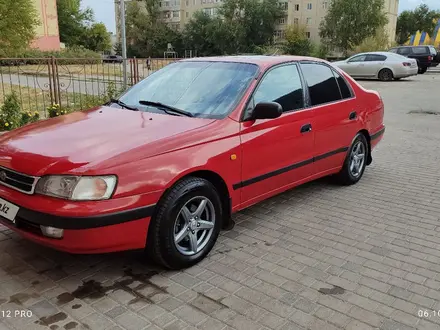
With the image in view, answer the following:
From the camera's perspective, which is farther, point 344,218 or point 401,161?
point 401,161

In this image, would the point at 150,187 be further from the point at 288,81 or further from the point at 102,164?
the point at 288,81

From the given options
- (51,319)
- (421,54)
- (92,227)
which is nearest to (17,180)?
(92,227)

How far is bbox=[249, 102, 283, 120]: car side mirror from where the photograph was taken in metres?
3.68

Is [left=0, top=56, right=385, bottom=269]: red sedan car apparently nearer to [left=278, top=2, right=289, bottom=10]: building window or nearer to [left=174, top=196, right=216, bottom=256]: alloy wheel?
[left=174, top=196, right=216, bottom=256]: alloy wheel

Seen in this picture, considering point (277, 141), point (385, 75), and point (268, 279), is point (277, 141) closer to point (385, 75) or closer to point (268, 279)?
point (268, 279)

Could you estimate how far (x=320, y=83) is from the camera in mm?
4879

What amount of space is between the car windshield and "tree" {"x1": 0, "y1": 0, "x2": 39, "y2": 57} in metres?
21.4

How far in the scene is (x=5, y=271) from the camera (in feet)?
10.7

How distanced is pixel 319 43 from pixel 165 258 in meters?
71.9

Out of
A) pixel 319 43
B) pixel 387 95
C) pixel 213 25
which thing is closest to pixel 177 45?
pixel 213 25

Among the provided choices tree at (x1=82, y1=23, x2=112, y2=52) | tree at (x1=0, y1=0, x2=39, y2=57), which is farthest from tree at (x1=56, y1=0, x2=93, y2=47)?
tree at (x1=0, y1=0, x2=39, y2=57)

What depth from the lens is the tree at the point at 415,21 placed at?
272 ft

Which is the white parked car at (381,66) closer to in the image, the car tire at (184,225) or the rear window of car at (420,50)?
the rear window of car at (420,50)

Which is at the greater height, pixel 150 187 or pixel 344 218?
pixel 150 187
